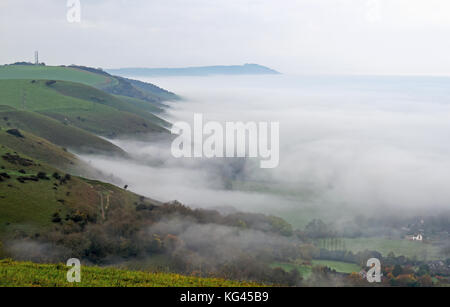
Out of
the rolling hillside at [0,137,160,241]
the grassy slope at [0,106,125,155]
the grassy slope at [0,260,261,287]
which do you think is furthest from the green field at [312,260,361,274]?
the grassy slope at [0,106,125,155]

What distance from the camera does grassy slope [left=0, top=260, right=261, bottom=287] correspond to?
29.4m

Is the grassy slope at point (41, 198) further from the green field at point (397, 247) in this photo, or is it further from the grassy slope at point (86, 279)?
the green field at point (397, 247)

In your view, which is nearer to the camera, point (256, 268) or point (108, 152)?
point (256, 268)

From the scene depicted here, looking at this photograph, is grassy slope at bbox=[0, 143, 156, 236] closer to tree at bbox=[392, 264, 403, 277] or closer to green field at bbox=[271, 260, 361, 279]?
green field at bbox=[271, 260, 361, 279]

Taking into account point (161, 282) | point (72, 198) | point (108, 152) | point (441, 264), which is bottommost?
point (441, 264)

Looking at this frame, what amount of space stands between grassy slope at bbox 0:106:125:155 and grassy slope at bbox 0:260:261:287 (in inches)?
5618

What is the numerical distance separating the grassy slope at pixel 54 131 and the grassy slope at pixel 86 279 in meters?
143

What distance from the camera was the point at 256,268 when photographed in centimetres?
7594

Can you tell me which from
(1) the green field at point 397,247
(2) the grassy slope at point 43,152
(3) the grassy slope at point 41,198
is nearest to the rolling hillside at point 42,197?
(3) the grassy slope at point 41,198

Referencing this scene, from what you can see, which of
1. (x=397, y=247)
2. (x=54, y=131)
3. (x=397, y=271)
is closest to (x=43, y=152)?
(x=54, y=131)
